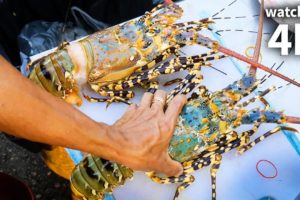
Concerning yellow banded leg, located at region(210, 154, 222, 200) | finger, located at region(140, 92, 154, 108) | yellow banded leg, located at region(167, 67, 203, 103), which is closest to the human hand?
finger, located at region(140, 92, 154, 108)

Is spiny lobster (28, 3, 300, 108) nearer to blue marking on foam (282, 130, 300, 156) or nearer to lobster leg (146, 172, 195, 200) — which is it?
blue marking on foam (282, 130, 300, 156)

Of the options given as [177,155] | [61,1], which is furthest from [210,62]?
[61,1]

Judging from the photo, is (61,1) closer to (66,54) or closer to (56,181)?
(66,54)

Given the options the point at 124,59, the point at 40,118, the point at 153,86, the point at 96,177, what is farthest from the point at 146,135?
the point at 124,59

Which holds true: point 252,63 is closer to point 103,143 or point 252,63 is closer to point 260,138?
point 260,138

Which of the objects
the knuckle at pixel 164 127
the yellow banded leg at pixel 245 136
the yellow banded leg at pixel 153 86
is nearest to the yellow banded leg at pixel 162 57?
the yellow banded leg at pixel 153 86

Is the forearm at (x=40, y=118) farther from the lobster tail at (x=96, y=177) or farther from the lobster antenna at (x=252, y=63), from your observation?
the lobster antenna at (x=252, y=63)
